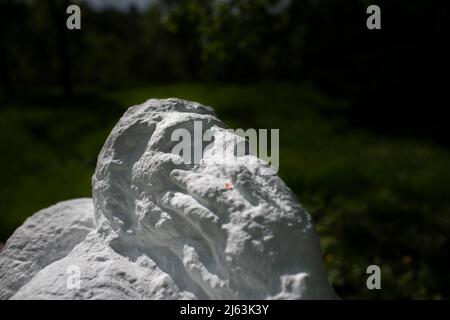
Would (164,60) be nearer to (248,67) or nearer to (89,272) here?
(248,67)

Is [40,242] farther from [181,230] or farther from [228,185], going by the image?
[228,185]

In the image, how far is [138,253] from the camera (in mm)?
2490

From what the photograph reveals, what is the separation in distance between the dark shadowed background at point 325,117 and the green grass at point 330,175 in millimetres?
28

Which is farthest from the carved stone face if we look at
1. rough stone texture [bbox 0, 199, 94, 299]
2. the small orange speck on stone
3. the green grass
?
the green grass

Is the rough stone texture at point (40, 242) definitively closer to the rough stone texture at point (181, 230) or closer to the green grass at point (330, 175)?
the rough stone texture at point (181, 230)

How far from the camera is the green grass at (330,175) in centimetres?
566

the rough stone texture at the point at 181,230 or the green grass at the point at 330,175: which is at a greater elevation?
the rough stone texture at the point at 181,230

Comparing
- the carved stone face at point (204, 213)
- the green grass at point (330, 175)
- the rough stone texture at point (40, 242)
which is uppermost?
the carved stone face at point (204, 213)

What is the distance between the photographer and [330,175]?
768 cm

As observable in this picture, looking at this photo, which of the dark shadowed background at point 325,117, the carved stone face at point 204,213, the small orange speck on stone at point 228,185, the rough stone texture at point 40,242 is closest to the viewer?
the carved stone face at point 204,213

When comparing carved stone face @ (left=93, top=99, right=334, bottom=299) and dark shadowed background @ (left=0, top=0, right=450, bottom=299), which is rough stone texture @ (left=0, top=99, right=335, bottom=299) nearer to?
carved stone face @ (left=93, top=99, right=334, bottom=299)

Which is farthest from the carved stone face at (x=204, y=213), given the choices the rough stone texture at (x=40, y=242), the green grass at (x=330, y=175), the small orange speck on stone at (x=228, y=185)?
the green grass at (x=330, y=175)

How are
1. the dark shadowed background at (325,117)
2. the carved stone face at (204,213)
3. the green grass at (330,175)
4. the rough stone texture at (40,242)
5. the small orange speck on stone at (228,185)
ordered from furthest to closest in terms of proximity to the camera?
the dark shadowed background at (325,117) → the green grass at (330,175) → the rough stone texture at (40,242) → the small orange speck on stone at (228,185) → the carved stone face at (204,213)
